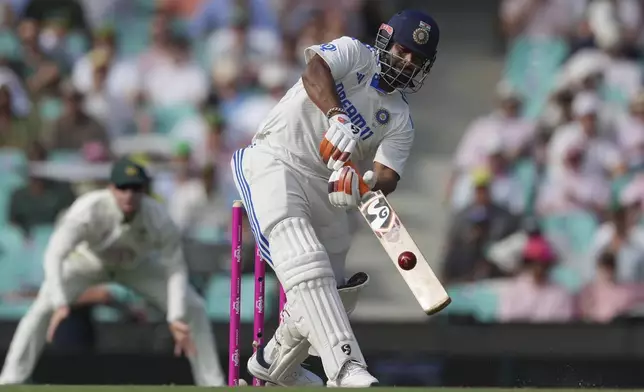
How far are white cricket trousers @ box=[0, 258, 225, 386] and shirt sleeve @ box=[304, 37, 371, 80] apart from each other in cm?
322

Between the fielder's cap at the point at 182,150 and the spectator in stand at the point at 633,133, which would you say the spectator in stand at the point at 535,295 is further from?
the fielder's cap at the point at 182,150

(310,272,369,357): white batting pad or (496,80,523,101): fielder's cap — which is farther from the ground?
(310,272,369,357): white batting pad

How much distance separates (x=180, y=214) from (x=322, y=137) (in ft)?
14.6

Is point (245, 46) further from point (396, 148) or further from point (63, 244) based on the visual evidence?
point (396, 148)

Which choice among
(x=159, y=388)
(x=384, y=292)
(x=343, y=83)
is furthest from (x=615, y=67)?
(x=159, y=388)

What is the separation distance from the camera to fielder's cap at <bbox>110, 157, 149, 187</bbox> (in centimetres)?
792

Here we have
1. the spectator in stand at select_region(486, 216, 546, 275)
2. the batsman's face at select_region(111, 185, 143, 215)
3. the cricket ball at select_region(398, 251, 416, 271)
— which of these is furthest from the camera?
the spectator in stand at select_region(486, 216, 546, 275)

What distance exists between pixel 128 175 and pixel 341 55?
9.52 feet

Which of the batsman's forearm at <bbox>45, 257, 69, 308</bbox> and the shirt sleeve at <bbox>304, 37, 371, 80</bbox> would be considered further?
the batsman's forearm at <bbox>45, 257, 69, 308</bbox>

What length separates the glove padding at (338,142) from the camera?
5.03 meters

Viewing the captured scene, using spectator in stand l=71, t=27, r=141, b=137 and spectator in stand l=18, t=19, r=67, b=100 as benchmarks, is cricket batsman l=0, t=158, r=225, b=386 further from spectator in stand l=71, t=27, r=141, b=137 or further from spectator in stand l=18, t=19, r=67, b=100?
spectator in stand l=18, t=19, r=67, b=100

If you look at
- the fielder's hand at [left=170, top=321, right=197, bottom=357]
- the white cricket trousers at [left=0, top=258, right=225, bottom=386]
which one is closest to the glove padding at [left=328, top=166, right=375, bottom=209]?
the fielder's hand at [left=170, top=321, right=197, bottom=357]

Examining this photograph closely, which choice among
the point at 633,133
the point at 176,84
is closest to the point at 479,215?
the point at 633,133

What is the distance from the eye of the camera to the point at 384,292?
387 inches
